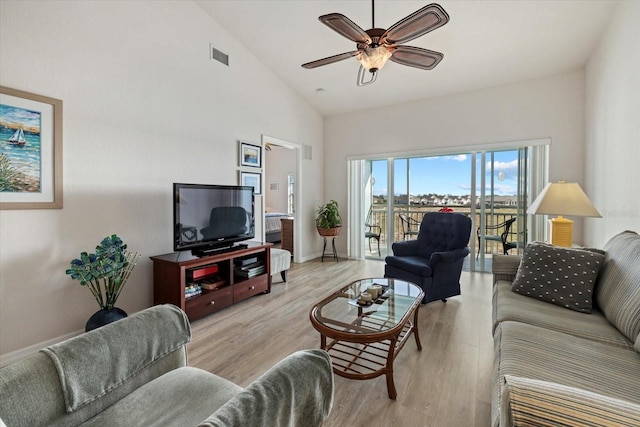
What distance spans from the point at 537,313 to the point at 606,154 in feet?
8.05

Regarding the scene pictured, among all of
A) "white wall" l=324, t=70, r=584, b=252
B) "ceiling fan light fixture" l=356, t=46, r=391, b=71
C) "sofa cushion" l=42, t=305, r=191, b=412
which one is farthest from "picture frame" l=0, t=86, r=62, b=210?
"white wall" l=324, t=70, r=584, b=252

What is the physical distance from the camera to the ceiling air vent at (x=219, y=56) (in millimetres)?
3658

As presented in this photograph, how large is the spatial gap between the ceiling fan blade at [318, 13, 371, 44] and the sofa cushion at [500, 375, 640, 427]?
86.9 inches

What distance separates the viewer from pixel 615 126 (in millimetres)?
2855

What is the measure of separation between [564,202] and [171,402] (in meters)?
3.16

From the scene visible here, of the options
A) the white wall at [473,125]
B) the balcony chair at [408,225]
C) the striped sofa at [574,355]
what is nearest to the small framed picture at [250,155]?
the white wall at [473,125]

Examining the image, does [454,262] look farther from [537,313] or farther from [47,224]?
[47,224]

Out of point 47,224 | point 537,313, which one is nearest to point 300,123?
point 47,224

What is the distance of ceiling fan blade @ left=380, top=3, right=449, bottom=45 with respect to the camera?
1.95 m

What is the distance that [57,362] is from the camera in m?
1.00

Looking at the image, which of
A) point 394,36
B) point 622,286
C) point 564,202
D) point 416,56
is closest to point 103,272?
point 394,36

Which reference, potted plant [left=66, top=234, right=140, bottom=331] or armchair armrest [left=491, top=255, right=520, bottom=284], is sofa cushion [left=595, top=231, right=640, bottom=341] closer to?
armchair armrest [left=491, top=255, right=520, bottom=284]

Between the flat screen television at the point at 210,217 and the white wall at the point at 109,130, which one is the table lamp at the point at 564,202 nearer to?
the flat screen television at the point at 210,217

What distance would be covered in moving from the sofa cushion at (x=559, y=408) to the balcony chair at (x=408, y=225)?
4691mm
